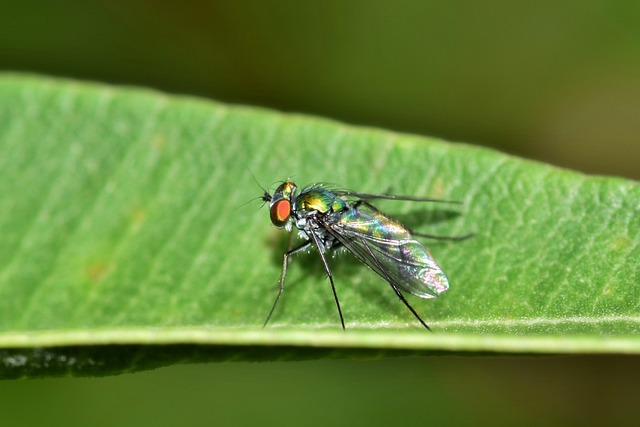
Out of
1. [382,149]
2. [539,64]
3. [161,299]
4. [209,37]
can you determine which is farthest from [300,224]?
[539,64]

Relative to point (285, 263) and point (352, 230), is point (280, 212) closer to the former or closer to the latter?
point (285, 263)

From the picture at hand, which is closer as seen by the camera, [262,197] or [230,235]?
[230,235]

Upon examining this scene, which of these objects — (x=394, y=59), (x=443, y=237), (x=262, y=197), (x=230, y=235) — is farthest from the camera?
(x=394, y=59)

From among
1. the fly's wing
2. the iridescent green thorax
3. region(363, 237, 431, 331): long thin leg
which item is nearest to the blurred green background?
the iridescent green thorax

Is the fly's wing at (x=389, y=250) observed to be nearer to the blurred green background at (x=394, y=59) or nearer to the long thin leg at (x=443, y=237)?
the long thin leg at (x=443, y=237)

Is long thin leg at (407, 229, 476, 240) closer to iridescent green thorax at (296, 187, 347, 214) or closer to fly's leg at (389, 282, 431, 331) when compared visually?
fly's leg at (389, 282, 431, 331)

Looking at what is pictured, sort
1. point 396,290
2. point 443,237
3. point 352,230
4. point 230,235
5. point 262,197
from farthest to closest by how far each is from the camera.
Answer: point 352,230 → point 262,197 → point 230,235 → point 443,237 → point 396,290

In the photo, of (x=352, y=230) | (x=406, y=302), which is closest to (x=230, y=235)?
(x=352, y=230)
